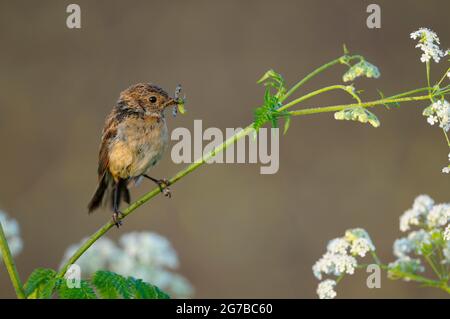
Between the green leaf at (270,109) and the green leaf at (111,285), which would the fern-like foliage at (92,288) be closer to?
the green leaf at (111,285)

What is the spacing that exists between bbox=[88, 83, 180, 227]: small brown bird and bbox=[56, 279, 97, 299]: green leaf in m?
2.10

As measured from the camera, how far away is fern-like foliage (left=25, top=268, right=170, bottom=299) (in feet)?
8.51

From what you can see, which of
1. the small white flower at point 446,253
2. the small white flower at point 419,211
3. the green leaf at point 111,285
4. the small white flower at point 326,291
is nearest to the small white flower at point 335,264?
the small white flower at point 326,291

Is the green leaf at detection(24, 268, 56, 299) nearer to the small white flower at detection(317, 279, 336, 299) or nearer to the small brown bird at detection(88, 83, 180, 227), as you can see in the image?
Answer: the small white flower at detection(317, 279, 336, 299)

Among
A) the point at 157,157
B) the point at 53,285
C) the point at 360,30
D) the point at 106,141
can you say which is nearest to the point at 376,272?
the point at 53,285

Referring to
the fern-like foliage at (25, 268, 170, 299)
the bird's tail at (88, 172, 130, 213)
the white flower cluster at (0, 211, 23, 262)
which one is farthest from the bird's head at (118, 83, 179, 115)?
the fern-like foliage at (25, 268, 170, 299)

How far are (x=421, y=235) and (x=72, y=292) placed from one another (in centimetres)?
168

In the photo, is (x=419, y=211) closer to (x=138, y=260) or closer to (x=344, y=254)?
(x=344, y=254)

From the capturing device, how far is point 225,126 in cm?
1000

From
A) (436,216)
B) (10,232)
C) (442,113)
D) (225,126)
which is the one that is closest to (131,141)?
(10,232)

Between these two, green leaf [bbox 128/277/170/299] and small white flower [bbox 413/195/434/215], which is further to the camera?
small white flower [bbox 413/195/434/215]

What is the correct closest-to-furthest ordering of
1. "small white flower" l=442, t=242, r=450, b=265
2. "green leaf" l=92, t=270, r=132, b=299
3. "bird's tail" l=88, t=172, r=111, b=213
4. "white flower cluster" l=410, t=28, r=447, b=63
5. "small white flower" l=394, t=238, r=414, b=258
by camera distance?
"green leaf" l=92, t=270, r=132, b=299 → "white flower cluster" l=410, t=28, r=447, b=63 → "small white flower" l=442, t=242, r=450, b=265 → "small white flower" l=394, t=238, r=414, b=258 → "bird's tail" l=88, t=172, r=111, b=213

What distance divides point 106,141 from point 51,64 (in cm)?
627

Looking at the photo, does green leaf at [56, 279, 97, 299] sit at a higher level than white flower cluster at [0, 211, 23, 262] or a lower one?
lower
